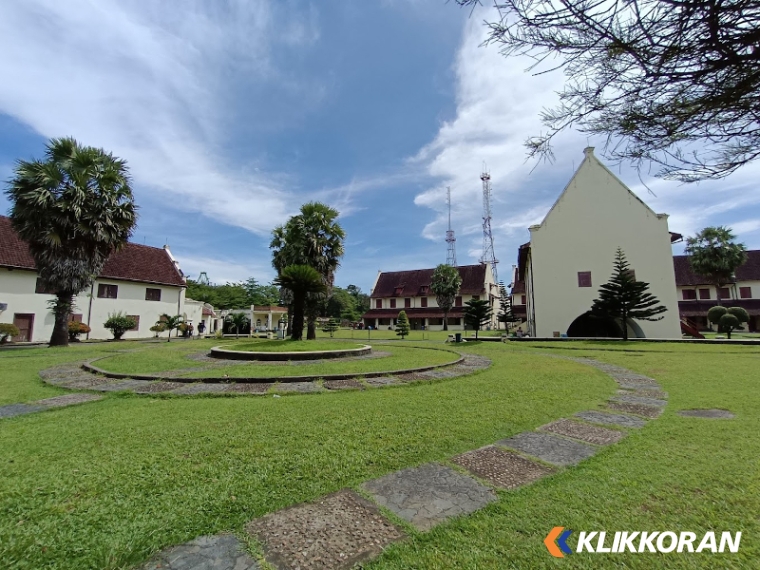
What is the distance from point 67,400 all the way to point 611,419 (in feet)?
25.6

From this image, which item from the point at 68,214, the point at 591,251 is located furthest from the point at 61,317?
the point at 591,251

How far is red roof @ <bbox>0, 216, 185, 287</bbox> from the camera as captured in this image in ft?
66.0

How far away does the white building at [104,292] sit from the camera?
20.0 metres

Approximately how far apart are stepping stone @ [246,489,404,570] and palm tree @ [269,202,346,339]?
17493mm

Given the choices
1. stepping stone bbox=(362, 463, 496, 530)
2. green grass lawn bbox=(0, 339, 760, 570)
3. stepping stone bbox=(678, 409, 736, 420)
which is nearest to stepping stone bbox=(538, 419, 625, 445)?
green grass lawn bbox=(0, 339, 760, 570)

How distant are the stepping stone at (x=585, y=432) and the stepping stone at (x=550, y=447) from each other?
0.19m

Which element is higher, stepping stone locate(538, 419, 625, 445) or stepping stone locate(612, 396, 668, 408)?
stepping stone locate(538, 419, 625, 445)

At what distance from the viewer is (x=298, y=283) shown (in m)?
12.3

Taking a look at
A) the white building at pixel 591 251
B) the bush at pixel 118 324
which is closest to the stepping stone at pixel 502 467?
the white building at pixel 591 251

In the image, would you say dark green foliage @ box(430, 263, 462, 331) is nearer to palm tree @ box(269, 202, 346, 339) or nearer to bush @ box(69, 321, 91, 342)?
palm tree @ box(269, 202, 346, 339)

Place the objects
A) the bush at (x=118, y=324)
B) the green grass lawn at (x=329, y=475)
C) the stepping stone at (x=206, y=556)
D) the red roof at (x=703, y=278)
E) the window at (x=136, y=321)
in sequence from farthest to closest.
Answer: the red roof at (x=703, y=278), the window at (x=136, y=321), the bush at (x=118, y=324), the green grass lawn at (x=329, y=475), the stepping stone at (x=206, y=556)

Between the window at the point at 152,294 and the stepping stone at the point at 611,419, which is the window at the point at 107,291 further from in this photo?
the stepping stone at the point at 611,419

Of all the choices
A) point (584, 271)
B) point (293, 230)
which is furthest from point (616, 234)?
point (293, 230)

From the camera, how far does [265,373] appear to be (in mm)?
7324
